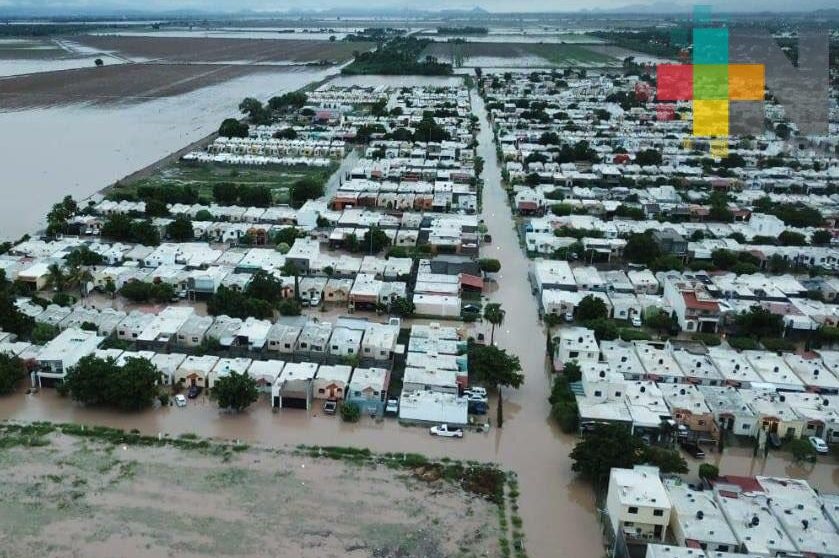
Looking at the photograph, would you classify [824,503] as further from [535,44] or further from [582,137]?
[535,44]

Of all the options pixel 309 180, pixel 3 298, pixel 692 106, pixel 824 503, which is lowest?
pixel 824 503

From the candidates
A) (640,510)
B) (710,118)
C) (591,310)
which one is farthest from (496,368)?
(710,118)

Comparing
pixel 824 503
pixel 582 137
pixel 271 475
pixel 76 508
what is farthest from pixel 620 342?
pixel 582 137

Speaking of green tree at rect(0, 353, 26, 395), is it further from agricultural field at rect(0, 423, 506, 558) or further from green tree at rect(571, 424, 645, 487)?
green tree at rect(571, 424, 645, 487)

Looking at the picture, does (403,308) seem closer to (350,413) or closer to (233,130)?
(350,413)

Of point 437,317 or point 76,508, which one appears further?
point 437,317

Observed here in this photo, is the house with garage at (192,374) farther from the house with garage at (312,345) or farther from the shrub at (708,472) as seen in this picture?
the shrub at (708,472)
